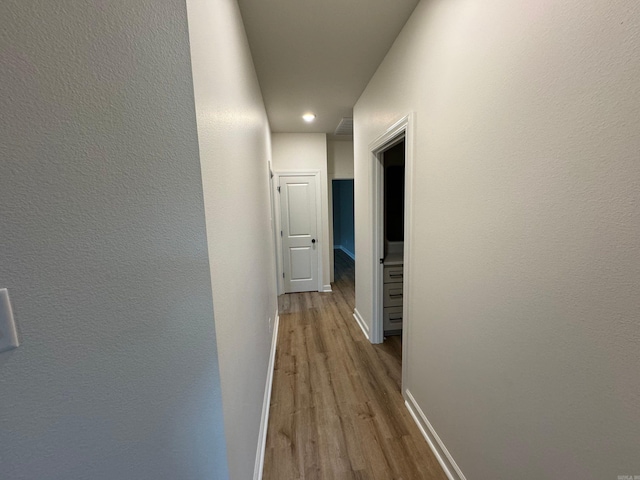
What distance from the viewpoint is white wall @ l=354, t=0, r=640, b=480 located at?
2.13ft

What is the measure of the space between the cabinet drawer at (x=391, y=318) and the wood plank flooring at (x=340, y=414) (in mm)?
130

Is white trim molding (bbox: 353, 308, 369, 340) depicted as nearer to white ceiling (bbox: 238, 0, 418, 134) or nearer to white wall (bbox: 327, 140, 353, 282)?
white wall (bbox: 327, 140, 353, 282)

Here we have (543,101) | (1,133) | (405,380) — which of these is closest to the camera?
(1,133)

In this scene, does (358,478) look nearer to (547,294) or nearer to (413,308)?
(413,308)

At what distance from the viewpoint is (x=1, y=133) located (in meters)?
0.50

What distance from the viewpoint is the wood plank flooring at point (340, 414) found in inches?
56.4

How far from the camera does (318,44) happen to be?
6.07 ft

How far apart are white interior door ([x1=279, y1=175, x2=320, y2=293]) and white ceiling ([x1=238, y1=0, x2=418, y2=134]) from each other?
4.63 feet

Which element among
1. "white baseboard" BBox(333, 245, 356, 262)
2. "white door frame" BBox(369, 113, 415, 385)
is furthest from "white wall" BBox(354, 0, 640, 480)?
"white baseboard" BBox(333, 245, 356, 262)

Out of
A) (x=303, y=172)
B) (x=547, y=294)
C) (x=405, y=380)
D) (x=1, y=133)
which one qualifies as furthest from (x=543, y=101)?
(x=303, y=172)

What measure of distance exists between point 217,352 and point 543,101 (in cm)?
126

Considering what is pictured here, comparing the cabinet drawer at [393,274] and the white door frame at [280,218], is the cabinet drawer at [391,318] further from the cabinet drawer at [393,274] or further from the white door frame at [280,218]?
the white door frame at [280,218]

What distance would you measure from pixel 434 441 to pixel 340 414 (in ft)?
1.99

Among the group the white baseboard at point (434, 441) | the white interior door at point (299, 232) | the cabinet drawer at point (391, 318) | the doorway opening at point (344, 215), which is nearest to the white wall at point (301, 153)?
the white interior door at point (299, 232)
